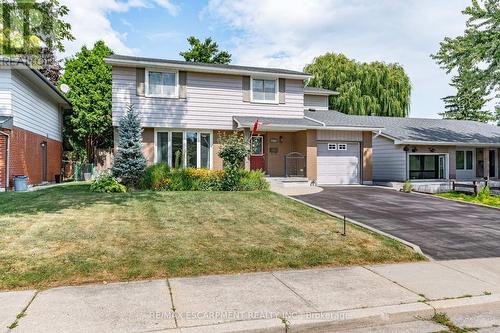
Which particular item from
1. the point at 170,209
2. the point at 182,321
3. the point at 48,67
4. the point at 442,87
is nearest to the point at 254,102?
the point at 170,209

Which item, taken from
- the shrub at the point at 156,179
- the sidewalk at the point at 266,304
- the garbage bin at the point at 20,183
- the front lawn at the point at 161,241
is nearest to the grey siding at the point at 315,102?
the shrub at the point at 156,179

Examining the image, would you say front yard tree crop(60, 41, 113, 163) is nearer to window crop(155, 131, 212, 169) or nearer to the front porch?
window crop(155, 131, 212, 169)

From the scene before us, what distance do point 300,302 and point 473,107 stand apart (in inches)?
2089

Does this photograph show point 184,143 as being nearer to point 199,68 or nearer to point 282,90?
point 199,68

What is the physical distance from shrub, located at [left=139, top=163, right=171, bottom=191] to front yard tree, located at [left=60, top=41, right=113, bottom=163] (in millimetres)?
13905

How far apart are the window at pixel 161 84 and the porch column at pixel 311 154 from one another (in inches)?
279

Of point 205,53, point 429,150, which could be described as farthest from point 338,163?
point 205,53

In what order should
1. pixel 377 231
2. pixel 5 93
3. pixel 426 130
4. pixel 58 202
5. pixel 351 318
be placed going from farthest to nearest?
pixel 426 130 → pixel 5 93 → pixel 58 202 → pixel 377 231 → pixel 351 318

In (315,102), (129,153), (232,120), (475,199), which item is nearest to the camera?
(129,153)

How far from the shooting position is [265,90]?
19.1m

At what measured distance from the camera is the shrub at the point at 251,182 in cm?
1424

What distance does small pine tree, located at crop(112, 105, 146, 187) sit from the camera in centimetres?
1491

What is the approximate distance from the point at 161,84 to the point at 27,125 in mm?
6690

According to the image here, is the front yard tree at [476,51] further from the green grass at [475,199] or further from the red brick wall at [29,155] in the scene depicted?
the red brick wall at [29,155]
